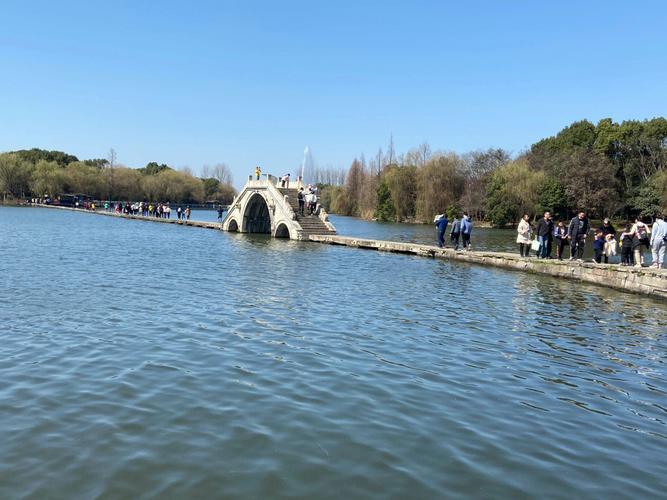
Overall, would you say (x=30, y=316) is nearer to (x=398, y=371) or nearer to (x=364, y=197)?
(x=398, y=371)

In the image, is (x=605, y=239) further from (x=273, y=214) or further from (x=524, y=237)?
(x=273, y=214)

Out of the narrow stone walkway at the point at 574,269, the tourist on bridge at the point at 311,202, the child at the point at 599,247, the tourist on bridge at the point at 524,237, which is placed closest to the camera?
the narrow stone walkway at the point at 574,269

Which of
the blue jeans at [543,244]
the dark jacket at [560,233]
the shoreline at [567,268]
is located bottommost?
the shoreline at [567,268]

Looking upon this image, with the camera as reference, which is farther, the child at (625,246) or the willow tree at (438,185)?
the willow tree at (438,185)

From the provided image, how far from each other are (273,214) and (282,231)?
4.93 feet

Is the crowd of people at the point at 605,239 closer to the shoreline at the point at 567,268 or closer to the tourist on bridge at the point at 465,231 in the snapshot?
the shoreline at the point at 567,268

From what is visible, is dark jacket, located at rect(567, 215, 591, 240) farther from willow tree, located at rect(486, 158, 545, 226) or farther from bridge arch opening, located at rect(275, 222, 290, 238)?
willow tree, located at rect(486, 158, 545, 226)

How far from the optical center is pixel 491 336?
488 inches

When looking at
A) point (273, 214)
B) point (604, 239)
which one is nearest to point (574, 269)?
point (604, 239)

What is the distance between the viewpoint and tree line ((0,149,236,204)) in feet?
375

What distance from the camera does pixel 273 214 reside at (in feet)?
146

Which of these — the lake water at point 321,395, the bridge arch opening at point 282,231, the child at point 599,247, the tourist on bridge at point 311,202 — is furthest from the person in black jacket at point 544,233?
the bridge arch opening at point 282,231

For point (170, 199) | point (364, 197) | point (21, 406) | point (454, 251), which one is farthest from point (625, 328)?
point (170, 199)

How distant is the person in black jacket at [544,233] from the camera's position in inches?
1010
